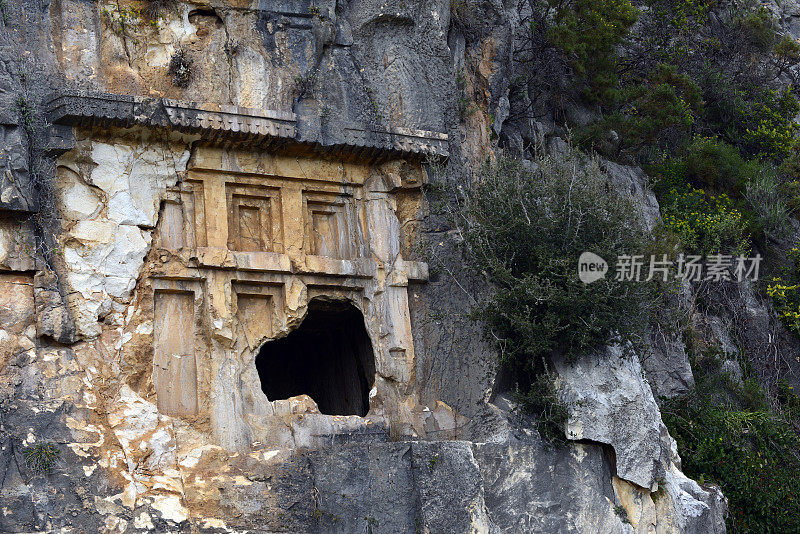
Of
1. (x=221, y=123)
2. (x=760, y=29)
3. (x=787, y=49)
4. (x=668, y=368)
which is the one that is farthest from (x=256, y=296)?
(x=760, y=29)

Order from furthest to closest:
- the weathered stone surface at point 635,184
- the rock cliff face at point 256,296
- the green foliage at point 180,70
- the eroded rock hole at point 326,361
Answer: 1. the weathered stone surface at point 635,184
2. the eroded rock hole at point 326,361
3. the green foliage at point 180,70
4. the rock cliff face at point 256,296

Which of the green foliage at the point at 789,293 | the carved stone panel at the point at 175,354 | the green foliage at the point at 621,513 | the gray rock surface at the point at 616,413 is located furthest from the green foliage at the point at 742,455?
the carved stone panel at the point at 175,354

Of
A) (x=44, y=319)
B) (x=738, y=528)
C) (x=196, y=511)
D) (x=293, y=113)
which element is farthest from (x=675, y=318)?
(x=44, y=319)

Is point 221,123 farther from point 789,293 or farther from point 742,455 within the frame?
A: point 789,293

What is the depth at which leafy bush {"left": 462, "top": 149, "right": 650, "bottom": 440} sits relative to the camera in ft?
30.3

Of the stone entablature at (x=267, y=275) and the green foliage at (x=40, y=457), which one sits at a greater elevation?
the stone entablature at (x=267, y=275)

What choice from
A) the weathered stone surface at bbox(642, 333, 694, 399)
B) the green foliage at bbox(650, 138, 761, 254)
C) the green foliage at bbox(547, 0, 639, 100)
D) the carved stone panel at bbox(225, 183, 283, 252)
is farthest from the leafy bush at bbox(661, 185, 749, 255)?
the carved stone panel at bbox(225, 183, 283, 252)

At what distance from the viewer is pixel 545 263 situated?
A: 9367 millimetres

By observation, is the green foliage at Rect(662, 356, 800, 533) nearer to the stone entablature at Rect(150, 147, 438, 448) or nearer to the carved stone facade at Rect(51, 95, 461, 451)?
the carved stone facade at Rect(51, 95, 461, 451)

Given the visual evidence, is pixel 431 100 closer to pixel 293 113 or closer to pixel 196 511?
pixel 293 113

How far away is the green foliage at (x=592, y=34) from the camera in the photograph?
12.9 m

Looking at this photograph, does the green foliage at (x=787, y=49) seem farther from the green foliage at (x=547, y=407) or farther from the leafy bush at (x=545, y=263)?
the green foliage at (x=547, y=407)

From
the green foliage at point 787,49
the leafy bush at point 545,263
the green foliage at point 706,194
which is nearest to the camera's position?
the leafy bush at point 545,263

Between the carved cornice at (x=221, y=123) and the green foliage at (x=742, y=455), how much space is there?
12.6 feet
